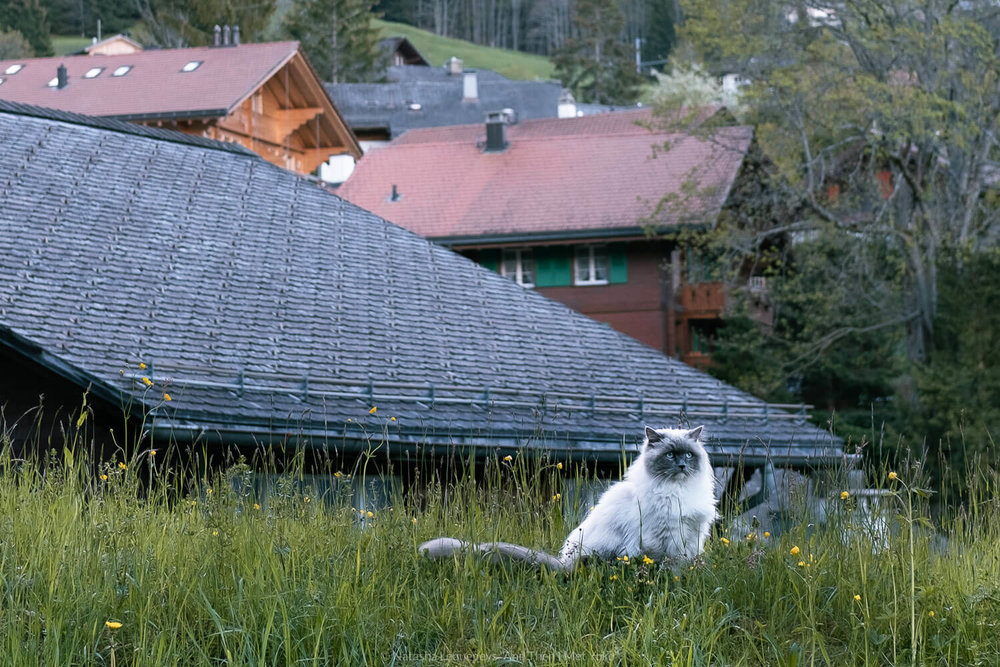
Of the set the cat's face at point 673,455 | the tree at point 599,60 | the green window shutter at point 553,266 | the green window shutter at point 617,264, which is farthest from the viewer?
the tree at point 599,60

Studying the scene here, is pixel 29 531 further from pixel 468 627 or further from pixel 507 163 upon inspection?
pixel 507 163

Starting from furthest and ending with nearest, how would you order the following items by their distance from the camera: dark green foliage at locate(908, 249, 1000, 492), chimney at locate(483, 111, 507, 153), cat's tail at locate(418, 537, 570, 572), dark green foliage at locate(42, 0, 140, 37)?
dark green foliage at locate(42, 0, 140, 37) → chimney at locate(483, 111, 507, 153) → dark green foliage at locate(908, 249, 1000, 492) → cat's tail at locate(418, 537, 570, 572)

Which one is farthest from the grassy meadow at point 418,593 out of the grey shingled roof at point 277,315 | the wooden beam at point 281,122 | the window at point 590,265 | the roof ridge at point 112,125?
the wooden beam at point 281,122

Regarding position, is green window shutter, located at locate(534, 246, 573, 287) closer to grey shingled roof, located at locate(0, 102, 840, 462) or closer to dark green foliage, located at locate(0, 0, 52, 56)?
grey shingled roof, located at locate(0, 102, 840, 462)

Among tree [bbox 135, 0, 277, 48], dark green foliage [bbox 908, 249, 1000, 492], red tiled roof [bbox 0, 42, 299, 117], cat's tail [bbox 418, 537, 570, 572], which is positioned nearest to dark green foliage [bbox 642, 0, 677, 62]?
tree [bbox 135, 0, 277, 48]

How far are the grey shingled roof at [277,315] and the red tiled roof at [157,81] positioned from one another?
16.3 m

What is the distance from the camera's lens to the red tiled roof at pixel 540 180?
4112 centimetres

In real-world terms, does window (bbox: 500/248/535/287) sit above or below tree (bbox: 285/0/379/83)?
below

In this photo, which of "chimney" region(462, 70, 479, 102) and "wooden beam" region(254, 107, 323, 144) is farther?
"chimney" region(462, 70, 479, 102)

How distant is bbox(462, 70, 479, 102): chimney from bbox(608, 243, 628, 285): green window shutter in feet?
132

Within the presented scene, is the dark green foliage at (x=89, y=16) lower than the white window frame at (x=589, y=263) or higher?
higher

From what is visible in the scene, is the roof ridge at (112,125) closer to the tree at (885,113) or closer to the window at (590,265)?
the tree at (885,113)

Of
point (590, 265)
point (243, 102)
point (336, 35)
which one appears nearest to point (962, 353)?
point (590, 265)

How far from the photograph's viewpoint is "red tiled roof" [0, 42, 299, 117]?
40938 mm
